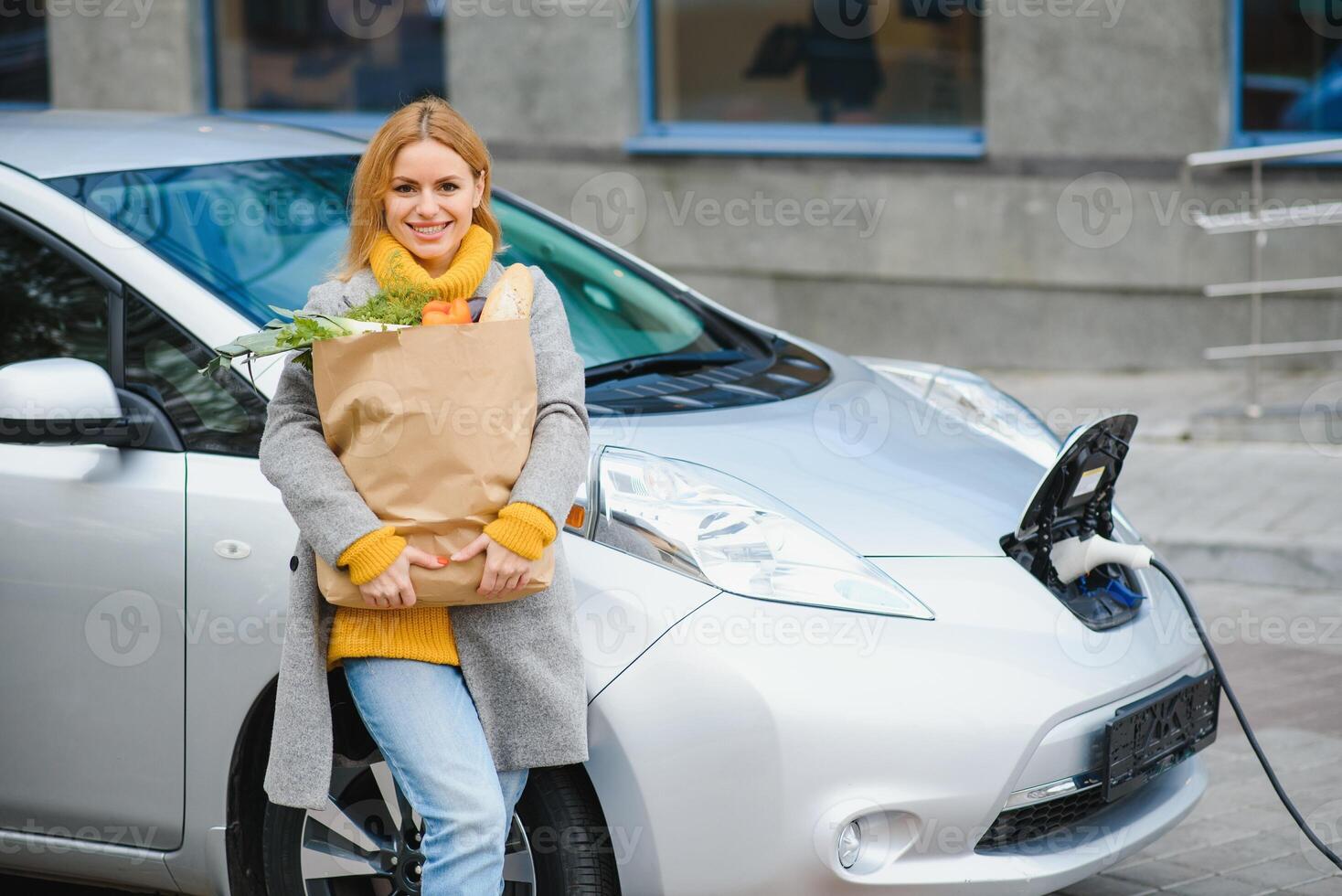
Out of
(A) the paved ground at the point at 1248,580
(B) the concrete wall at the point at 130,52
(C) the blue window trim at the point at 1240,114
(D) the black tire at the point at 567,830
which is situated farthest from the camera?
(B) the concrete wall at the point at 130,52

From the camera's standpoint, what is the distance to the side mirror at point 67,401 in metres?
3.07

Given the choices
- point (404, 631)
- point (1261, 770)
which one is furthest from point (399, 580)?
point (1261, 770)

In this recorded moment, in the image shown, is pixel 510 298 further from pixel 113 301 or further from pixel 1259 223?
pixel 1259 223

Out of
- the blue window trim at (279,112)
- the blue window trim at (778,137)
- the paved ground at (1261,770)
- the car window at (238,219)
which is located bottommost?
the paved ground at (1261,770)

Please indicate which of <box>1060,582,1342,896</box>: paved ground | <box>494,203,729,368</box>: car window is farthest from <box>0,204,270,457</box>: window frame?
<box>1060,582,1342,896</box>: paved ground

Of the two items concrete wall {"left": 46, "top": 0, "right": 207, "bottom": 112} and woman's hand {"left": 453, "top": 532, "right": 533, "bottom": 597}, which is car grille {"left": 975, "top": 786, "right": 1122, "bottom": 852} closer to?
woman's hand {"left": 453, "top": 532, "right": 533, "bottom": 597}

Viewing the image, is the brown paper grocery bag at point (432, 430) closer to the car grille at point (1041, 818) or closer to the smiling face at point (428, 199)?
the smiling face at point (428, 199)

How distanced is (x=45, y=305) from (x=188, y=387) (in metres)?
0.57

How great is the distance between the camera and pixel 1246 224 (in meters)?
7.78

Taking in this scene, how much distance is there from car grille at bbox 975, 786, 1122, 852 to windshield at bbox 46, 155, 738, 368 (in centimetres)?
137

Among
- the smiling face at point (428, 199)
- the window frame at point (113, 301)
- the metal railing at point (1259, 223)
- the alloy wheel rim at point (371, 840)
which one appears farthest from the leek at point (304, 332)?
the metal railing at point (1259, 223)

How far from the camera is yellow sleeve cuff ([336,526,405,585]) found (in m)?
2.56

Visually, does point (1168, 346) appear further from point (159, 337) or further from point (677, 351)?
point (159, 337)

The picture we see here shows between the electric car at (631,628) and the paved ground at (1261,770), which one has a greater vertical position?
the electric car at (631,628)
